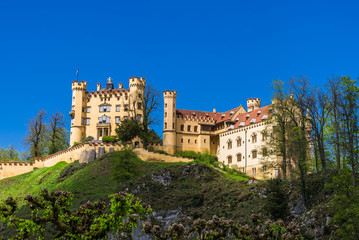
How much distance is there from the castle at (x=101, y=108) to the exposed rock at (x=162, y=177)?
21.5 meters

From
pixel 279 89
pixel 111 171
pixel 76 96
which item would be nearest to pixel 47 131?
pixel 76 96

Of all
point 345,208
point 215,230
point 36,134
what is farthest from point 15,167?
point 215,230

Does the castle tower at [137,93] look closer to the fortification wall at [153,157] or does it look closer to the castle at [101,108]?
the castle at [101,108]

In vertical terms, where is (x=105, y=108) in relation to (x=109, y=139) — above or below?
above

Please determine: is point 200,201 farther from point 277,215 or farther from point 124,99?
point 124,99

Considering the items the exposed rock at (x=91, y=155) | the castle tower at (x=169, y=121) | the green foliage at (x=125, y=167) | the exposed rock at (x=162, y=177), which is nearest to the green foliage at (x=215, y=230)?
the exposed rock at (x=162, y=177)

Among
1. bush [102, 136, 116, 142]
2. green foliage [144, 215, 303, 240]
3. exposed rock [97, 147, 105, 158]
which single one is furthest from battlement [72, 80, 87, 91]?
green foliage [144, 215, 303, 240]

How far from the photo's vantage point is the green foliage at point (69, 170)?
70994 mm

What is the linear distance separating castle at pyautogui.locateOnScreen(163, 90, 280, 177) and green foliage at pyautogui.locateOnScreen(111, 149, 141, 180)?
1890cm

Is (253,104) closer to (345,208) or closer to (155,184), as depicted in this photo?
(155,184)

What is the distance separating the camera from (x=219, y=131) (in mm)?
Answer: 90688

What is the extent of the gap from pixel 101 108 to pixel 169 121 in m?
13.9

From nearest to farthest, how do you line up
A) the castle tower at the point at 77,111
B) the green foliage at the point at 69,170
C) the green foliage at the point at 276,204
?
the green foliage at the point at 276,204, the green foliage at the point at 69,170, the castle tower at the point at 77,111

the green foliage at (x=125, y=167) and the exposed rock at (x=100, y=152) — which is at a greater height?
the exposed rock at (x=100, y=152)
